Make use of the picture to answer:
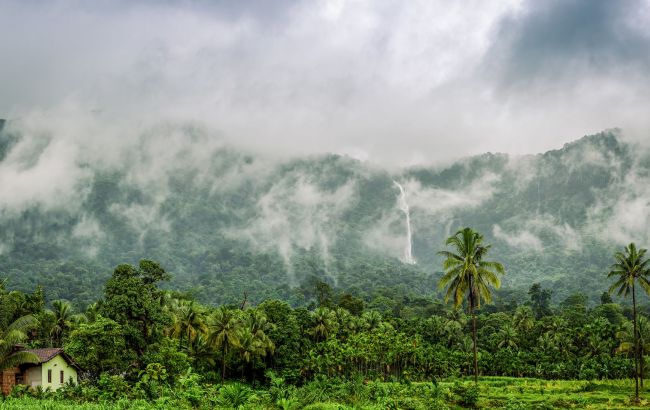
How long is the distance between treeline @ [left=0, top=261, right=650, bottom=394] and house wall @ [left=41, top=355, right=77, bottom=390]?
110 inches

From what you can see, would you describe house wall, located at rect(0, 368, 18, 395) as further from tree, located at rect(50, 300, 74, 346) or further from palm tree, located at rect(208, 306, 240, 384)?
tree, located at rect(50, 300, 74, 346)

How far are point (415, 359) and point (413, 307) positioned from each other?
65021 millimetres

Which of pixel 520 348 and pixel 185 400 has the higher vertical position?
pixel 185 400

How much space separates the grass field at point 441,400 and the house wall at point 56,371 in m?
13.5

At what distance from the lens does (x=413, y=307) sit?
14375 cm

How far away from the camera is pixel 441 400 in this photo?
39875mm

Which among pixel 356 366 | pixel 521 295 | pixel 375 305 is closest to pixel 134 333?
pixel 356 366

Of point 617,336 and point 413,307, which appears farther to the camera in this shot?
point 413,307

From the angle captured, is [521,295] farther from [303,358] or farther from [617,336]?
[303,358]

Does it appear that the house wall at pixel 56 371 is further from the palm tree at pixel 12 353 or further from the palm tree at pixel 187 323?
the palm tree at pixel 187 323

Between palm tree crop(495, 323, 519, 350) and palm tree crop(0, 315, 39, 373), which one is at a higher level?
palm tree crop(0, 315, 39, 373)

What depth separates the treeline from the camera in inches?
1710

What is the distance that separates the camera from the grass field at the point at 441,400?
2766 centimetres

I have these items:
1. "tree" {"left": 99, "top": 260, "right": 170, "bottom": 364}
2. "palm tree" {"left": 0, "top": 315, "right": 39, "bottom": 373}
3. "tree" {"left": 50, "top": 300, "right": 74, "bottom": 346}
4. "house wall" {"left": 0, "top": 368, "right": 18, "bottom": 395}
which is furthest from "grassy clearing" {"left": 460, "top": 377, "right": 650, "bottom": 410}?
"tree" {"left": 50, "top": 300, "right": 74, "bottom": 346}
